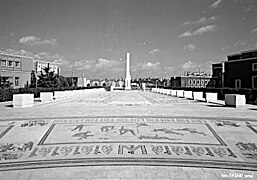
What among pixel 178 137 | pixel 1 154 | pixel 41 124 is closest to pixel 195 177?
pixel 178 137

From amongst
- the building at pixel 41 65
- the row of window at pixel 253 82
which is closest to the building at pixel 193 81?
the row of window at pixel 253 82

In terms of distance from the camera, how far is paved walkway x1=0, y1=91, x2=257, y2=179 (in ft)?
18.6

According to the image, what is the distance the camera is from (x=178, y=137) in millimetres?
8250

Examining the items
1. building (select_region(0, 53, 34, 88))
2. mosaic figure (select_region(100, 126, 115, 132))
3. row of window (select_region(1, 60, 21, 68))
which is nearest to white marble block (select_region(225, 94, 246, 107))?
mosaic figure (select_region(100, 126, 115, 132))

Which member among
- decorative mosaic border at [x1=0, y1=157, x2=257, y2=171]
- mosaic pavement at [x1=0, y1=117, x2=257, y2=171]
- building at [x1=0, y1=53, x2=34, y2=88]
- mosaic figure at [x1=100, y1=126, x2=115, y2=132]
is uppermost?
building at [x1=0, y1=53, x2=34, y2=88]

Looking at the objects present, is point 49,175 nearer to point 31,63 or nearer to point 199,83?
point 31,63

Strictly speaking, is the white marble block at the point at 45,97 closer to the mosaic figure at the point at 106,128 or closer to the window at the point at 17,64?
the mosaic figure at the point at 106,128

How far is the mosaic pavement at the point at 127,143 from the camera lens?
20.5ft

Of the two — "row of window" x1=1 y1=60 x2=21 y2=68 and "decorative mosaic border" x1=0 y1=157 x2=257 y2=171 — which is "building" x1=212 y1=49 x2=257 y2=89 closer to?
"decorative mosaic border" x1=0 y1=157 x2=257 y2=171

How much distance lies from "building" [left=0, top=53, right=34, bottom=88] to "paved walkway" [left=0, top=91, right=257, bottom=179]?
50996 mm

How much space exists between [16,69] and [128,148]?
5977 cm

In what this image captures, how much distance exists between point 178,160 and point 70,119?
6125 mm

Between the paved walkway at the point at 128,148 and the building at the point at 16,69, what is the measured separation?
51.0m

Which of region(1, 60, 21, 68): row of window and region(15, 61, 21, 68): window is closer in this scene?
region(1, 60, 21, 68): row of window
